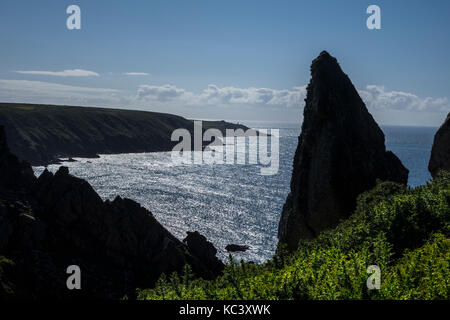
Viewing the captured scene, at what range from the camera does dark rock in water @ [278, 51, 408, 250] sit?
1396 inches

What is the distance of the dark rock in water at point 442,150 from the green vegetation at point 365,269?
1803 cm

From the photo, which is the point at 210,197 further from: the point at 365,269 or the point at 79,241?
the point at 365,269

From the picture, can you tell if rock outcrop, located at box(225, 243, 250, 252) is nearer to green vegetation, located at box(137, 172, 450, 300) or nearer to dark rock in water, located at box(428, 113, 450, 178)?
dark rock in water, located at box(428, 113, 450, 178)

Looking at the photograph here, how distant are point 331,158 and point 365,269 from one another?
85.5ft

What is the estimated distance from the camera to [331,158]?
35844 millimetres

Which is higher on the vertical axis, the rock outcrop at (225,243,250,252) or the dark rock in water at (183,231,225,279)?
the dark rock in water at (183,231,225,279)

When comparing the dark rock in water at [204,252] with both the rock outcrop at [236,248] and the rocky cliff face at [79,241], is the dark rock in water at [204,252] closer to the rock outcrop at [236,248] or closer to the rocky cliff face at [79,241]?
the rocky cliff face at [79,241]

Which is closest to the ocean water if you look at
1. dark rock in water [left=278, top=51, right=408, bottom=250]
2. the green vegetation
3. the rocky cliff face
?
the rocky cliff face

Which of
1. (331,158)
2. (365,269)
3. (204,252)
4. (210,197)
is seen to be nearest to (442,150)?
(331,158)

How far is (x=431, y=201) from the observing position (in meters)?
19.0

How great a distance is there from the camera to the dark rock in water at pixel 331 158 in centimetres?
3547

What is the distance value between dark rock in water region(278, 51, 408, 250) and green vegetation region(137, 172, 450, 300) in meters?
15.1

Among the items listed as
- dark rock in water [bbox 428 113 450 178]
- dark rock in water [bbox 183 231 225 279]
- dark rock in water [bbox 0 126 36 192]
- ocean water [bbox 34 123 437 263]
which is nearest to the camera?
dark rock in water [bbox 428 113 450 178]
